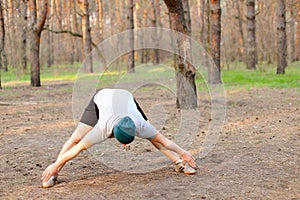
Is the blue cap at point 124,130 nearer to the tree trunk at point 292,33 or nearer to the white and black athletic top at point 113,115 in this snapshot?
the white and black athletic top at point 113,115

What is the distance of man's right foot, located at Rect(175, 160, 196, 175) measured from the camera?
505 cm

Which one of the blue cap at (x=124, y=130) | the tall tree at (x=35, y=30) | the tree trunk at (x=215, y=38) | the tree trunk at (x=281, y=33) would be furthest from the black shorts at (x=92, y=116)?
the tree trunk at (x=281, y=33)

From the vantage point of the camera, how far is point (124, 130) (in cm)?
414

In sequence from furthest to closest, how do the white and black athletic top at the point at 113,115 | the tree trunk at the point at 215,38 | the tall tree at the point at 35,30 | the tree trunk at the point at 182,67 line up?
the tall tree at the point at 35,30
the tree trunk at the point at 215,38
the tree trunk at the point at 182,67
the white and black athletic top at the point at 113,115

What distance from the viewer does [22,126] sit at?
8.65 metres

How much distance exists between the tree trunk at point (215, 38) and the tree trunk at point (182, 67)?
19.2ft

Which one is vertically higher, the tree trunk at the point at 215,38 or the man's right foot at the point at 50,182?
the tree trunk at the point at 215,38

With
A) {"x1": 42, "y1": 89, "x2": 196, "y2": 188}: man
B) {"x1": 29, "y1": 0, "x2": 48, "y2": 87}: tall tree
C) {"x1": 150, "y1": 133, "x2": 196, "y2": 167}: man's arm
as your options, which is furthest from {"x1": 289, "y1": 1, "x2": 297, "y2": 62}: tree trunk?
{"x1": 42, "y1": 89, "x2": 196, "y2": 188}: man

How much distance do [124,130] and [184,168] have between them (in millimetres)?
1250

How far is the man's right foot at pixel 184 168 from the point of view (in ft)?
16.6

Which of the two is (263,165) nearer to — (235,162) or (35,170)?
(235,162)

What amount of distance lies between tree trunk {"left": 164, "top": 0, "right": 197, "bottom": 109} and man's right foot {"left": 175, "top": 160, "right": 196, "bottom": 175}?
14.7 ft

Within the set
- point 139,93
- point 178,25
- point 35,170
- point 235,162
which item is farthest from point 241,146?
point 139,93

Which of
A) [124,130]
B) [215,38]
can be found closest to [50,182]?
[124,130]
